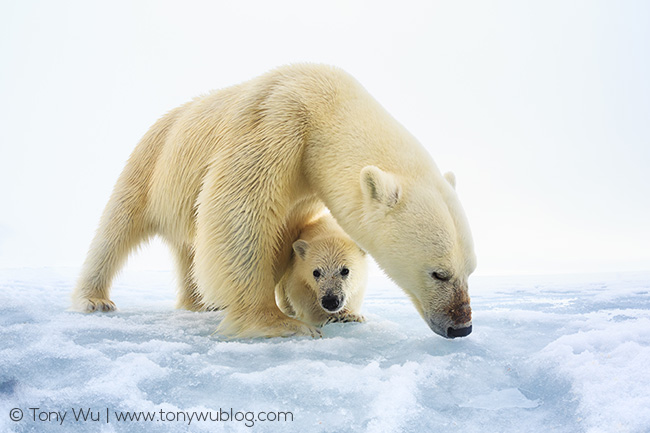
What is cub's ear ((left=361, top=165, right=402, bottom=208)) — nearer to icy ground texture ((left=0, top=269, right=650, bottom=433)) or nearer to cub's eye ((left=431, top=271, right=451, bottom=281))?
cub's eye ((left=431, top=271, right=451, bottom=281))

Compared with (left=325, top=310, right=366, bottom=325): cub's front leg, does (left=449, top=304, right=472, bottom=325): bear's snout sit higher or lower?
higher

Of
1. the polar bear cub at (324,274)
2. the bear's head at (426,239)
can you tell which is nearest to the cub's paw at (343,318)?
the polar bear cub at (324,274)

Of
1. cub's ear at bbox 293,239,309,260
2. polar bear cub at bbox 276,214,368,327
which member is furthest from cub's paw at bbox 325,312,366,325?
cub's ear at bbox 293,239,309,260

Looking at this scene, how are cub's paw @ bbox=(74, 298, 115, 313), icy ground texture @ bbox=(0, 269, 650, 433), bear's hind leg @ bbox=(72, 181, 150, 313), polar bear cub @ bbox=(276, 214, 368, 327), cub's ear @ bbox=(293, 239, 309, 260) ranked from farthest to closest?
bear's hind leg @ bbox=(72, 181, 150, 313) < cub's paw @ bbox=(74, 298, 115, 313) < cub's ear @ bbox=(293, 239, 309, 260) < polar bear cub @ bbox=(276, 214, 368, 327) < icy ground texture @ bbox=(0, 269, 650, 433)

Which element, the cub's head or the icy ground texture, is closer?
the icy ground texture

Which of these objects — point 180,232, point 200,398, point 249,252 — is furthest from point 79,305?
point 200,398

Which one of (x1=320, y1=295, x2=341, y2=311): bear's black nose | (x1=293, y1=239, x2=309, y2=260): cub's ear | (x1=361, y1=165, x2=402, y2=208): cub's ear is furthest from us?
(x1=293, y1=239, x2=309, y2=260): cub's ear

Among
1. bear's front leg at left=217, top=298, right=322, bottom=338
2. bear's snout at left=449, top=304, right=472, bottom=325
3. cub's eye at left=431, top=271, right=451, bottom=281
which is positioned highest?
cub's eye at left=431, top=271, right=451, bottom=281

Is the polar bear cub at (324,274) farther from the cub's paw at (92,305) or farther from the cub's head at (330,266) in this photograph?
the cub's paw at (92,305)

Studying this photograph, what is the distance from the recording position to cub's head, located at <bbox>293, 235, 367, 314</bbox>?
3.66 meters

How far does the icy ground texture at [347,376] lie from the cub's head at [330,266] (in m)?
0.34

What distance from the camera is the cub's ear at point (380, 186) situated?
2.82 m

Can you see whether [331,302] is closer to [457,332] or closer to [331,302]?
[331,302]

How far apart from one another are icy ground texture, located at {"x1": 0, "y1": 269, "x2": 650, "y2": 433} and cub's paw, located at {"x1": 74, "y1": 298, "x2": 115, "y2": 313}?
68 centimetres
